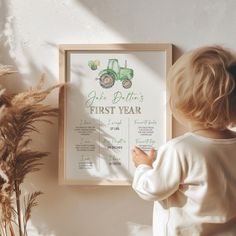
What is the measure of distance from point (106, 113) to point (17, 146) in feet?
1.24

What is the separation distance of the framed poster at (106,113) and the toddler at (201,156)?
39cm

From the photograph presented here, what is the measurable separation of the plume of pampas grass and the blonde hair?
57 cm

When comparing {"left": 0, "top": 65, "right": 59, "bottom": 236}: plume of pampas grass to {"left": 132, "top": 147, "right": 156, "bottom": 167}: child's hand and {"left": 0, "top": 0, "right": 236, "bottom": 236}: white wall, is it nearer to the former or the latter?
{"left": 0, "top": 0, "right": 236, "bottom": 236}: white wall

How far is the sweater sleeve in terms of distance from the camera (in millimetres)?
1502

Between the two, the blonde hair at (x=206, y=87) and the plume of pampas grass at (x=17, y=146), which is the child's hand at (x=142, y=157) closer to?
the blonde hair at (x=206, y=87)

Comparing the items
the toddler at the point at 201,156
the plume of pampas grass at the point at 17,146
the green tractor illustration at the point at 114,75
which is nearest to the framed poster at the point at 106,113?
the green tractor illustration at the point at 114,75

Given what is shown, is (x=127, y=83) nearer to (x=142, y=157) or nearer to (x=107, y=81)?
(x=107, y=81)

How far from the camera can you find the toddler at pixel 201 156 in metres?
1.45

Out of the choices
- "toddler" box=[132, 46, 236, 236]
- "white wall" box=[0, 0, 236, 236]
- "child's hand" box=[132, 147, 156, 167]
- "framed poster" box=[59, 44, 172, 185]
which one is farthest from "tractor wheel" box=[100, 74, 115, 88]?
"toddler" box=[132, 46, 236, 236]

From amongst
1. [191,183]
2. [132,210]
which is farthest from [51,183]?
[191,183]

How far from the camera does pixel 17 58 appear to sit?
201 cm

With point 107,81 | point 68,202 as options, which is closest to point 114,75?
point 107,81

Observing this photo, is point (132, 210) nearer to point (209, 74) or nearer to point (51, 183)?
point (51, 183)

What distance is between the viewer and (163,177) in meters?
1.52
